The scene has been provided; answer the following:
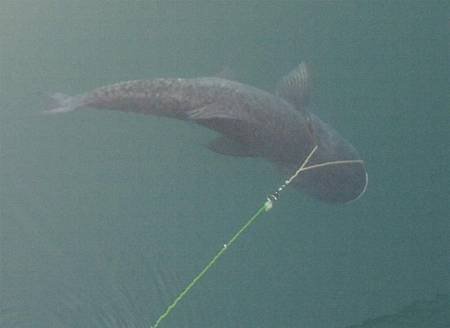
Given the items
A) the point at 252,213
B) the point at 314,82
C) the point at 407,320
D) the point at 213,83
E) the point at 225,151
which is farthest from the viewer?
the point at 314,82

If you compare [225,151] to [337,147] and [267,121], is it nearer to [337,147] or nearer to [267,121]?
[267,121]

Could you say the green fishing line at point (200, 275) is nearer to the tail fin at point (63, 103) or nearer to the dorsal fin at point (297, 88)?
the dorsal fin at point (297, 88)

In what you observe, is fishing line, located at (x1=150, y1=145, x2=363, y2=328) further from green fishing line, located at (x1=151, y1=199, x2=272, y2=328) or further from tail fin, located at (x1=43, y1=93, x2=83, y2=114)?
tail fin, located at (x1=43, y1=93, x2=83, y2=114)

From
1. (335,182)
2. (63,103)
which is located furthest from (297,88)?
(63,103)

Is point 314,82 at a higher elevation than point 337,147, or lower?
higher

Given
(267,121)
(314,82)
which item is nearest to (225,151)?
(267,121)

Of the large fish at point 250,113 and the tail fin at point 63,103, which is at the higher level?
the tail fin at point 63,103

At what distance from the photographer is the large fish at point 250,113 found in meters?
4.41

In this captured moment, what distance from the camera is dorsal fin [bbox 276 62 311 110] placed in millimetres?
4883

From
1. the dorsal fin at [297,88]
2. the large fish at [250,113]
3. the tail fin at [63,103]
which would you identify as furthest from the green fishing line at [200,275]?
the tail fin at [63,103]

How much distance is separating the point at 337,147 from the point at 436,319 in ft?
5.97

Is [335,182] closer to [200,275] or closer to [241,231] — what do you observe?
[241,231]

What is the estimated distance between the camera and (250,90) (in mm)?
4594

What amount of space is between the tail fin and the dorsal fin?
181 cm
